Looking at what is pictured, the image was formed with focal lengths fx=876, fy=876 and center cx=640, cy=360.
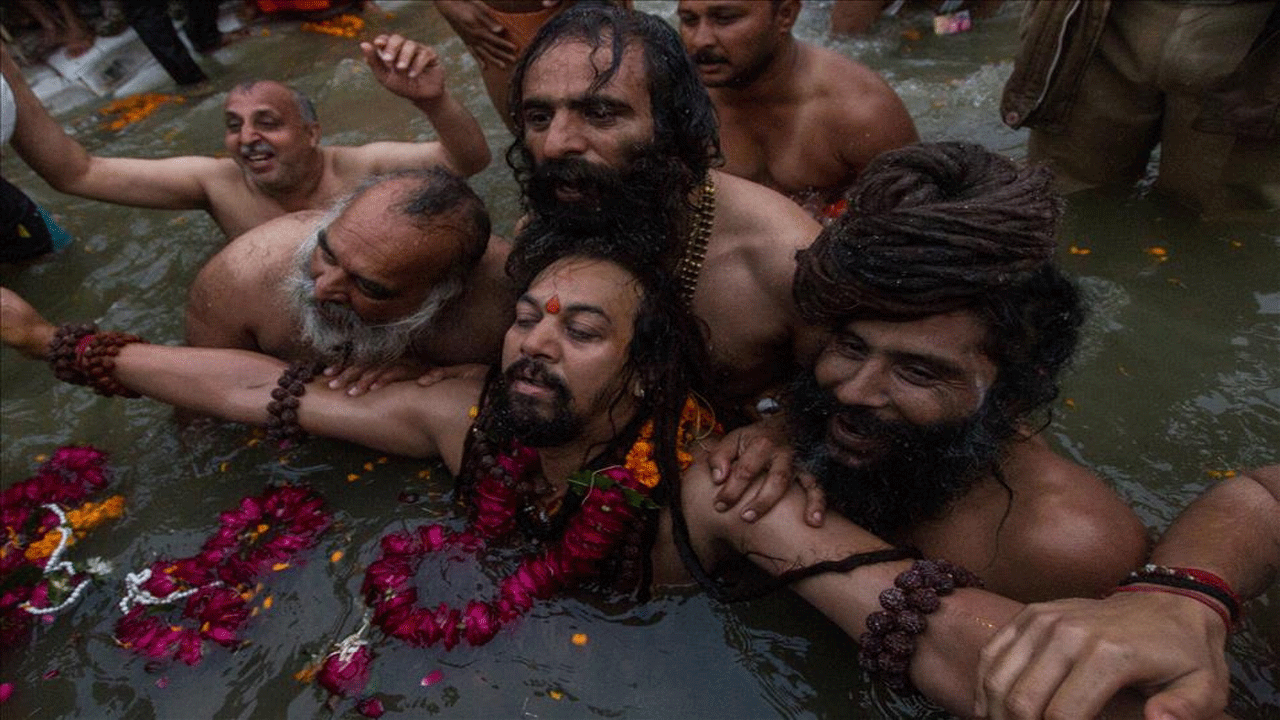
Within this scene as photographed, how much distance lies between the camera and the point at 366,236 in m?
3.16

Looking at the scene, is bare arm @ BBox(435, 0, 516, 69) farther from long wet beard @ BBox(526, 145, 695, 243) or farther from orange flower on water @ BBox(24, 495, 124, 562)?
orange flower on water @ BBox(24, 495, 124, 562)

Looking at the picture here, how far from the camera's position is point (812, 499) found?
2.54 metres

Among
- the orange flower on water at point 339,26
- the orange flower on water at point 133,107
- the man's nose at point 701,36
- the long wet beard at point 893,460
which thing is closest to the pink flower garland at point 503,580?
the long wet beard at point 893,460

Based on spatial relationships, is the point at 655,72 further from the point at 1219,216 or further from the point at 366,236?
the point at 1219,216

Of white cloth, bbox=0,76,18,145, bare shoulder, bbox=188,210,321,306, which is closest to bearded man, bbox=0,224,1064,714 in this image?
bare shoulder, bbox=188,210,321,306

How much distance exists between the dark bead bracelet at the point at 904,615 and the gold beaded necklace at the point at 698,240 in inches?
50.0

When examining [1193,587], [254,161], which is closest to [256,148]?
[254,161]

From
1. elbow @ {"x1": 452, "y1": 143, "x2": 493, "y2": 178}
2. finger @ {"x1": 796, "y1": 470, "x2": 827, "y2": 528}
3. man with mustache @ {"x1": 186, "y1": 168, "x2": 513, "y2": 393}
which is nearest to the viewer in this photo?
finger @ {"x1": 796, "y1": 470, "x2": 827, "y2": 528}

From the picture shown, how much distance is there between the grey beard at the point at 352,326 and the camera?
11.2 feet

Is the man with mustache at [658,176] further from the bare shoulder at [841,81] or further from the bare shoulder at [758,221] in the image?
the bare shoulder at [841,81]

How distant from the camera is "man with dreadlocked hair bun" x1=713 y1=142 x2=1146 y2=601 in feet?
7.14

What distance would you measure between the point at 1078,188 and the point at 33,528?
5207 millimetres

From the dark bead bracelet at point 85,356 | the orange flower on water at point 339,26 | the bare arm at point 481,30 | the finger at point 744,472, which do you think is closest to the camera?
the finger at point 744,472

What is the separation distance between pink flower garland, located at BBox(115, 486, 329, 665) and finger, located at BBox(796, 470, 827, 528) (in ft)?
6.65
